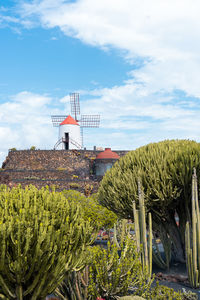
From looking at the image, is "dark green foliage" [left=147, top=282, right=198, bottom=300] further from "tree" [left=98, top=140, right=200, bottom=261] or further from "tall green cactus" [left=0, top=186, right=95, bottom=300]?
"tree" [left=98, top=140, right=200, bottom=261]

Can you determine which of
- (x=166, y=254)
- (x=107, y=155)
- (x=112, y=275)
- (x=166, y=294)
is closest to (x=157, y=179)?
(x=166, y=254)

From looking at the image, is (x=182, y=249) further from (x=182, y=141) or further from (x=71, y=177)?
(x=71, y=177)

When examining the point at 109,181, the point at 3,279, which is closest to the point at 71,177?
the point at 109,181

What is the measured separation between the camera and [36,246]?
5414 millimetres

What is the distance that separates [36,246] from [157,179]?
6942 millimetres

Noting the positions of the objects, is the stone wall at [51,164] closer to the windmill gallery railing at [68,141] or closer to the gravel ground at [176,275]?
the windmill gallery railing at [68,141]

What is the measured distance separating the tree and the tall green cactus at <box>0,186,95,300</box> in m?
4.98

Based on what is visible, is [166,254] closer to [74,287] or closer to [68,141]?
[74,287]

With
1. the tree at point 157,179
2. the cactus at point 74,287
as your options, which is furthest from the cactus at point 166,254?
the cactus at point 74,287

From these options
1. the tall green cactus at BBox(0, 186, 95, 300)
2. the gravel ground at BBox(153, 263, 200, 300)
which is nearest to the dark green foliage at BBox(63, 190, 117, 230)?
the gravel ground at BBox(153, 263, 200, 300)

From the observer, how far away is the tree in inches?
457

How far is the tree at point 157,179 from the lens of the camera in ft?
38.1

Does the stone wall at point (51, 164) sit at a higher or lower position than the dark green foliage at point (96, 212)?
higher

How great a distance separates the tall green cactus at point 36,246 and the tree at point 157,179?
4.98 meters
